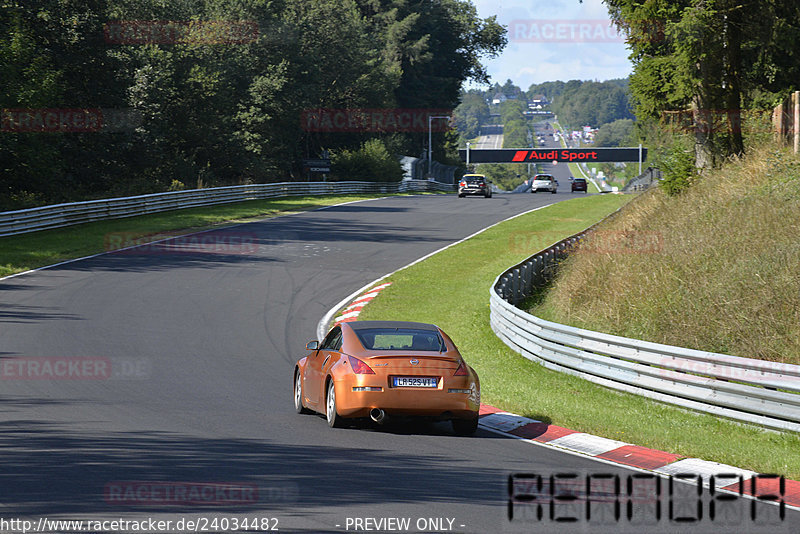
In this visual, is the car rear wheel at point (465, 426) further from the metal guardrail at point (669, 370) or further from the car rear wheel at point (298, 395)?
the metal guardrail at point (669, 370)

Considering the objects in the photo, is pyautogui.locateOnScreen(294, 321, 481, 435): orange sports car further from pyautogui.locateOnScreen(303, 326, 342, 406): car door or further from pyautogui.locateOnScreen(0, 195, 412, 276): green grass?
pyautogui.locateOnScreen(0, 195, 412, 276): green grass

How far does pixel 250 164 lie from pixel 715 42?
1596 inches

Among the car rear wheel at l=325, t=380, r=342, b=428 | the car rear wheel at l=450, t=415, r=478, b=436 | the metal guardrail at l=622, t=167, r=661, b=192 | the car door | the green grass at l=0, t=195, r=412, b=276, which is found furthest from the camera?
the metal guardrail at l=622, t=167, r=661, b=192

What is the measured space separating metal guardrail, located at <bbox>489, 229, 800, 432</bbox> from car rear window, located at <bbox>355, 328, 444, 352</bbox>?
355cm

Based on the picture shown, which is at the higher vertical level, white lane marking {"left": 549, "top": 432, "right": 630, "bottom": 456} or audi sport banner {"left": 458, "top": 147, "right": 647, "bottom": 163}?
audi sport banner {"left": 458, "top": 147, "right": 647, "bottom": 163}

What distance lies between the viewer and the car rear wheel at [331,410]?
11.4m

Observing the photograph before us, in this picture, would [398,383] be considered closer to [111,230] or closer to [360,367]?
[360,367]

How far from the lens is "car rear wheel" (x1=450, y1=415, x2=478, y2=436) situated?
11.3m

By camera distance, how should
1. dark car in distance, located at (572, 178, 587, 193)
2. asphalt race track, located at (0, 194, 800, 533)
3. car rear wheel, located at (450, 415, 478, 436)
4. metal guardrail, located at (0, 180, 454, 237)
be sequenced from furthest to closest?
1. dark car in distance, located at (572, 178, 587, 193)
2. metal guardrail, located at (0, 180, 454, 237)
3. car rear wheel, located at (450, 415, 478, 436)
4. asphalt race track, located at (0, 194, 800, 533)

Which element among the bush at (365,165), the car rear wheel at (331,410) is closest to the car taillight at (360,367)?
the car rear wheel at (331,410)

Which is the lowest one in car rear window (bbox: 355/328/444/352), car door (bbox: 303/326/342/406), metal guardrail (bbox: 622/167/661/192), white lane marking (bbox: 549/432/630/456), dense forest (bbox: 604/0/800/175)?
white lane marking (bbox: 549/432/630/456)

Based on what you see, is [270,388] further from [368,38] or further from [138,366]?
[368,38]

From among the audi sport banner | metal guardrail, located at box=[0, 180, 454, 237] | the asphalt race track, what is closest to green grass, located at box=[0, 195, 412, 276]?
metal guardrail, located at box=[0, 180, 454, 237]

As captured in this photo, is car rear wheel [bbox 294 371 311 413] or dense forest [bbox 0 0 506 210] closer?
car rear wheel [bbox 294 371 311 413]
